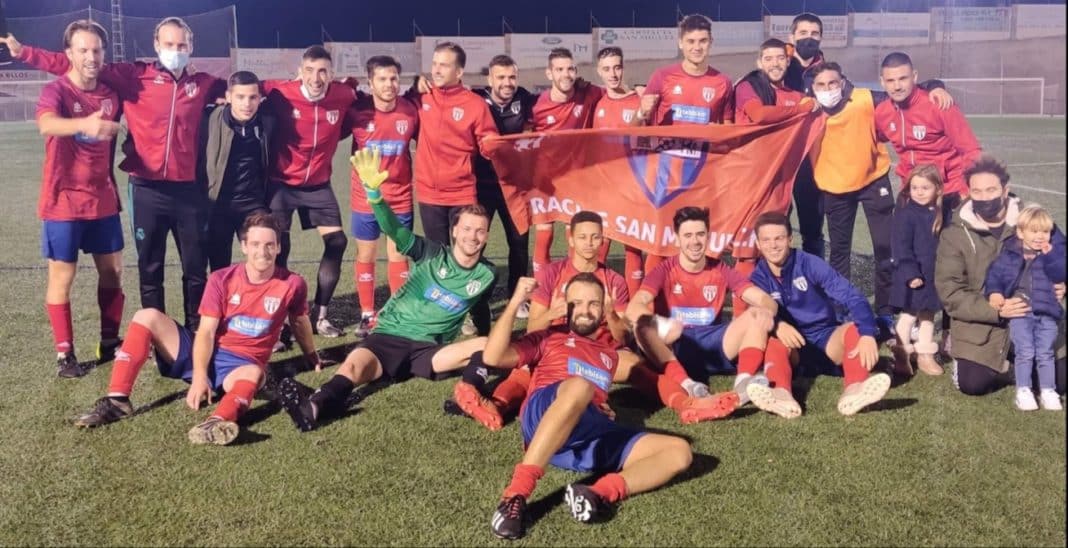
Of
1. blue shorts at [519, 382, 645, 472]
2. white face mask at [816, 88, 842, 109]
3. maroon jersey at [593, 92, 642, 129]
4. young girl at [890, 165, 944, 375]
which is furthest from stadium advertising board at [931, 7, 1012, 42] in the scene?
blue shorts at [519, 382, 645, 472]

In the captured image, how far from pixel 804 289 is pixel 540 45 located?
6339 millimetres

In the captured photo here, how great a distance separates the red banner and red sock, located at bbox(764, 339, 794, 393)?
1.44m

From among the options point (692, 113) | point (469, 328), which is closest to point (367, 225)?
point (469, 328)

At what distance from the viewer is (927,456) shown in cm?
363

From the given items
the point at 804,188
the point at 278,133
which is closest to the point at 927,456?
the point at 804,188

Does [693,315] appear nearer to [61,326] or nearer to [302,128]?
[302,128]

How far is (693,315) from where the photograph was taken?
4781 mm

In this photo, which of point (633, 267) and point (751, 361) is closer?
point (751, 361)

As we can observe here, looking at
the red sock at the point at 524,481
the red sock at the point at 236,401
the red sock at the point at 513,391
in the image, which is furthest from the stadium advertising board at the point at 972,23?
the red sock at the point at 236,401

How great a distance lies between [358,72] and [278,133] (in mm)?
6234

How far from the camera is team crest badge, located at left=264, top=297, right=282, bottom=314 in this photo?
4406 mm

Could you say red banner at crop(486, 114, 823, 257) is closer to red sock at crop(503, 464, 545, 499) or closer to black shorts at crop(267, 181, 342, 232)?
black shorts at crop(267, 181, 342, 232)

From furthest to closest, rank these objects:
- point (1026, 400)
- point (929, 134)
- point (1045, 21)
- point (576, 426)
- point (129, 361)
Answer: point (929, 134) < point (129, 361) < point (1026, 400) < point (576, 426) < point (1045, 21)

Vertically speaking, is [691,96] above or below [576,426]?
above
